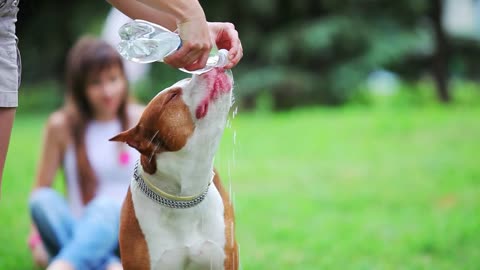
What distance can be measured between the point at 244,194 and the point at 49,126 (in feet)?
7.75

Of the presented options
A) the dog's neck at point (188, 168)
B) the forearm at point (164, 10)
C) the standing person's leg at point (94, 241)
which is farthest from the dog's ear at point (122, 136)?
the standing person's leg at point (94, 241)

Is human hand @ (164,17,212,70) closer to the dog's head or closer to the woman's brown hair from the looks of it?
the dog's head

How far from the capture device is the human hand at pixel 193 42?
192 cm

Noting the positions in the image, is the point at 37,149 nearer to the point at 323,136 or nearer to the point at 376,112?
the point at 323,136

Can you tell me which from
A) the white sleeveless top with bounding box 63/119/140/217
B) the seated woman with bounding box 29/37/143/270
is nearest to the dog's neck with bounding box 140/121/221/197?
the seated woman with bounding box 29/37/143/270

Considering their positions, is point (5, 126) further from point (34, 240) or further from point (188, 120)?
point (34, 240)

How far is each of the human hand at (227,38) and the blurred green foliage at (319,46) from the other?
895 centimetres

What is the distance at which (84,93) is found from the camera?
3.71 metres

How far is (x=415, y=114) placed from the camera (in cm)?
858

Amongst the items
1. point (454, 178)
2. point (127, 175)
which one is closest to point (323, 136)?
point (454, 178)

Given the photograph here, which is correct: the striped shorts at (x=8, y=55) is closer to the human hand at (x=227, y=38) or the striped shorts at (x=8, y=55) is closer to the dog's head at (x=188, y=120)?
the dog's head at (x=188, y=120)

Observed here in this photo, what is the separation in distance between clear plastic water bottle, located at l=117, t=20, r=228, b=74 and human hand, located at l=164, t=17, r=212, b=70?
0.21ft

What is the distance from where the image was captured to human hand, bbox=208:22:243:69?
2.11 metres

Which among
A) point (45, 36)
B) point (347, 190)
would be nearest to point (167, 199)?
point (347, 190)
